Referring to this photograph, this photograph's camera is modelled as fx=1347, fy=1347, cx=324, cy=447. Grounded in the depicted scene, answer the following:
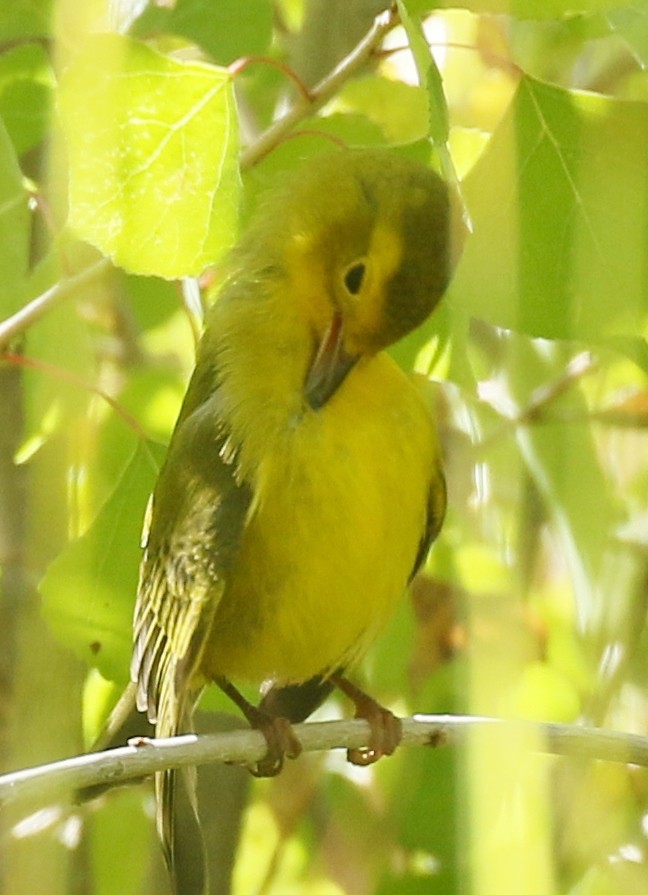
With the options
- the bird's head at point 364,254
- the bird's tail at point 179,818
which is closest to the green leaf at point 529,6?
the bird's head at point 364,254

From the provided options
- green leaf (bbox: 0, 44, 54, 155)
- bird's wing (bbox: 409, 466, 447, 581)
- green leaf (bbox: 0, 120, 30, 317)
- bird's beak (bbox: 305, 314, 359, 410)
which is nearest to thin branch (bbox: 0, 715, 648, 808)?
bird's wing (bbox: 409, 466, 447, 581)

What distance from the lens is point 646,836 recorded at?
1.37 m

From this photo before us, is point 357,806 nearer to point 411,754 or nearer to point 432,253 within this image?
point 411,754

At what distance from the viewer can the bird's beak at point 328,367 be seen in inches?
45.3

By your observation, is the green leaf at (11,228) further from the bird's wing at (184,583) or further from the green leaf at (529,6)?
the green leaf at (529,6)

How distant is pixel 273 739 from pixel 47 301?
0.42m

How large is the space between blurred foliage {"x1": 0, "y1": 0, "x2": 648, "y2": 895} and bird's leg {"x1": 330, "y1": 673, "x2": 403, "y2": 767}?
0.09 m

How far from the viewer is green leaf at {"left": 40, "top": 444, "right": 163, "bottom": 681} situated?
1179 millimetres

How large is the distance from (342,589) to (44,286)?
14.8 inches

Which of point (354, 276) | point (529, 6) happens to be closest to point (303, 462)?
point (354, 276)

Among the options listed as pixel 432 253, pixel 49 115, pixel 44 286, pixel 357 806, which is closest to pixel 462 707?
pixel 357 806

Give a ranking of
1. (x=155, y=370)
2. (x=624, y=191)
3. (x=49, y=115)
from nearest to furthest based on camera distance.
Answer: (x=624, y=191)
(x=49, y=115)
(x=155, y=370)

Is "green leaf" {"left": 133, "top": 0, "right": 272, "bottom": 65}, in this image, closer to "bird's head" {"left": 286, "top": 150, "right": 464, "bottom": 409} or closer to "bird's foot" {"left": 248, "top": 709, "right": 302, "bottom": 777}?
"bird's head" {"left": 286, "top": 150, "right": 464, "bottom": 409}

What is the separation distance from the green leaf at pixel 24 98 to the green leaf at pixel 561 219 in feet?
1.52
